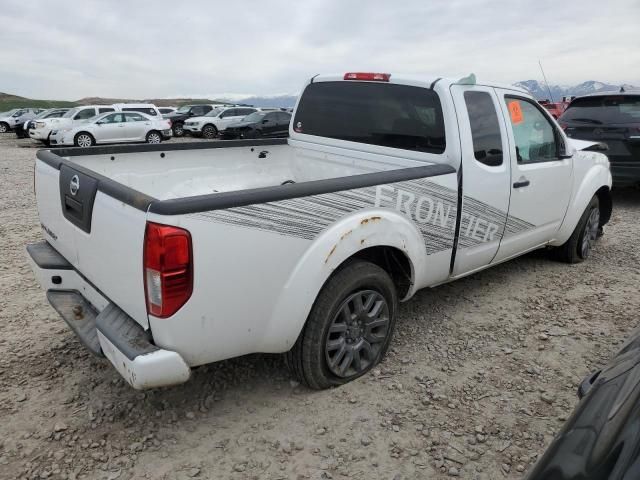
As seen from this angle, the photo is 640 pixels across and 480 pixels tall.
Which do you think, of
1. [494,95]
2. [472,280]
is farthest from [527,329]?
[494,95]

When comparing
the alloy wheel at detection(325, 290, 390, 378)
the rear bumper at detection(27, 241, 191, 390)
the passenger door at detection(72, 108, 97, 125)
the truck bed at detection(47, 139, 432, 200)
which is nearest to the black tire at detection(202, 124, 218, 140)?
the passenger door at detection(72, 108, 97, 125)

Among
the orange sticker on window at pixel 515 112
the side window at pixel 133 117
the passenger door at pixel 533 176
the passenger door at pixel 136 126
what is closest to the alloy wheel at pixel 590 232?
the passenger door at pixel 533 176

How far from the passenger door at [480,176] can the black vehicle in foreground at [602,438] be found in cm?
198

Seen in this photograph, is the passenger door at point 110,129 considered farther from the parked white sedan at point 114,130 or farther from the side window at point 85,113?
the side window at point 85,113

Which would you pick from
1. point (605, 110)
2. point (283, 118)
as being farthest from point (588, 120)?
point (283, 118)

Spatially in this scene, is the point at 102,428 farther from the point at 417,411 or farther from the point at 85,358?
the point at 417,411

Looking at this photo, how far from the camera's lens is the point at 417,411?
2.90 metres

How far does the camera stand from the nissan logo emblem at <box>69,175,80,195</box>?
2705mm

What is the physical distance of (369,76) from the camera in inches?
155

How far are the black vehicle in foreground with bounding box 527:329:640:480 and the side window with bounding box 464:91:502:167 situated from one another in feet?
7.27

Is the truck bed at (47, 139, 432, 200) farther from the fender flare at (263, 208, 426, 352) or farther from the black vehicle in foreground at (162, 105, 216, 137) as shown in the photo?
the black vehicle in foreground at (162, 105, 216, 137)

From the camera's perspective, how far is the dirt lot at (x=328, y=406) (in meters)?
2.51

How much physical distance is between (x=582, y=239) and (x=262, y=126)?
56.4ft

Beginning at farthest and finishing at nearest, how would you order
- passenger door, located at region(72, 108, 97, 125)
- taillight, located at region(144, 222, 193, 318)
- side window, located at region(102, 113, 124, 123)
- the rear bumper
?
passenger door, located at region(72, 108, 97, 125) < side window, located at region(102, 113, 124, 123) < the rear bumper < taillight, located at region(144, 222, 193, 318)
